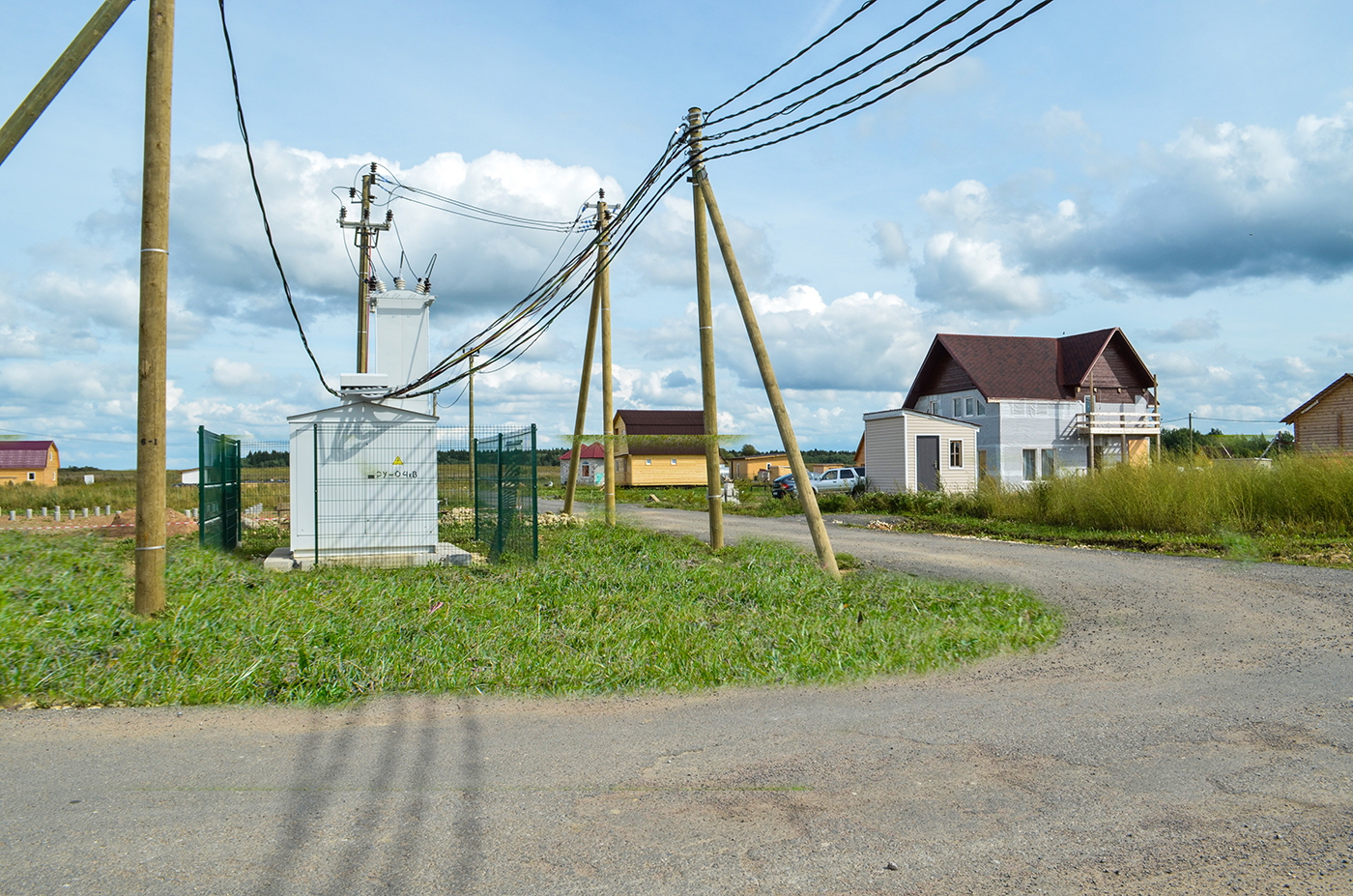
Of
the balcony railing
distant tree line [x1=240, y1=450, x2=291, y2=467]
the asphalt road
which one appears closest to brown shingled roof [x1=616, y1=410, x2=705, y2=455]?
the balcony railing

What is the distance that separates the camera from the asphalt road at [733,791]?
11.0 feet

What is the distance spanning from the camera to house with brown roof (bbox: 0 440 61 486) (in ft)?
165

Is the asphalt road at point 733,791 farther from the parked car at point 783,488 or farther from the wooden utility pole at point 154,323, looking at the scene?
the parked car at point 783,488

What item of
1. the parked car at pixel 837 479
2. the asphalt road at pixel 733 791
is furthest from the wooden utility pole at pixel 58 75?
the parked car at pixel 837 479

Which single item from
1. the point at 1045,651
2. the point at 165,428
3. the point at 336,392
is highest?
the point at 336,392

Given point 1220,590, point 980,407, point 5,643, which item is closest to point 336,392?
point 5,643

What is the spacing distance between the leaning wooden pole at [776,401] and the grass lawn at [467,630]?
39 cm

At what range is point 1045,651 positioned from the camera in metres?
7.48

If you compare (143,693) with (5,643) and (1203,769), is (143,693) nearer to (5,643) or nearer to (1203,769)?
(5,643)

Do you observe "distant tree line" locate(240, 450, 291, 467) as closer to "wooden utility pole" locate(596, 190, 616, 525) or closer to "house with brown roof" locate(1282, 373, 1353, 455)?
"wooden utility pole" locate(596, 190, 616, 525)

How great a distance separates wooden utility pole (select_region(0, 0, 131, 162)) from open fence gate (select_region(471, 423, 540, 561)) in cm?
624

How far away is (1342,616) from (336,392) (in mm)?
14338

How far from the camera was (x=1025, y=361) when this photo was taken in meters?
35.2

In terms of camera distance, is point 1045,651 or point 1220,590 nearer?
point 1045,651
